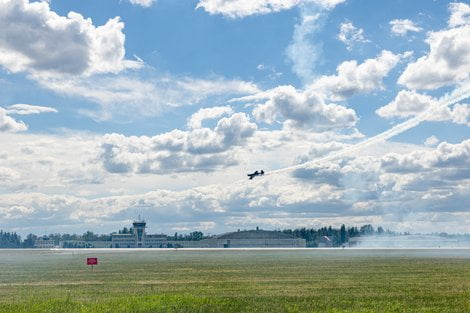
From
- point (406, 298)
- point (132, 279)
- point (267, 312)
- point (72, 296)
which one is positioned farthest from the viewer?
point (132, 279)

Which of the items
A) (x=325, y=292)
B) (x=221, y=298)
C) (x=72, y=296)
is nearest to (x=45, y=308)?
(x=72, y=296)

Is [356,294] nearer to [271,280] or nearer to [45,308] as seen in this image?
[271,280]

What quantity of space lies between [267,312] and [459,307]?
13.7 meters

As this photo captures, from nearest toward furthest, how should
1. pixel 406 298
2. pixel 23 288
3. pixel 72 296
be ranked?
pixel 406 298 < pixel 72 296 < pixel 23 288

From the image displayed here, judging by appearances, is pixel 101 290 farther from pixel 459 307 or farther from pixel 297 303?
pixel 459 307

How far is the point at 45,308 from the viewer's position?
4362 centimetres

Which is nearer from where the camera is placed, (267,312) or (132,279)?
(267,312)

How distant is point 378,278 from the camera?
70312 millimetres

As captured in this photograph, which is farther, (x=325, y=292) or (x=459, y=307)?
(x=325, y=292)

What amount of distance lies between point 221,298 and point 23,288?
24242 mm

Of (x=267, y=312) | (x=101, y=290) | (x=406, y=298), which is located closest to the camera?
(x=267, y=312)

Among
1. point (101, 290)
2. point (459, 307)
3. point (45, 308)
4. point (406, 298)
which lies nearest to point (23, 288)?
point (101, 290)

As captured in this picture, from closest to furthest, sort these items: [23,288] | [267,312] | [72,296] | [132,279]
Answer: [267,312], [72,296], [23,288], [132,279]

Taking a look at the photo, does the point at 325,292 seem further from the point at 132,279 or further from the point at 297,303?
the point at 132,279
